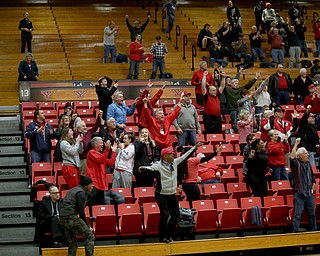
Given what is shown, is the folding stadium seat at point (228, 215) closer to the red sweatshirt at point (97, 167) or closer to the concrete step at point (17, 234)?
the red sweatshirt at point (97, 167)

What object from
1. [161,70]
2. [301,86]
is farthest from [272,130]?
[161,70]

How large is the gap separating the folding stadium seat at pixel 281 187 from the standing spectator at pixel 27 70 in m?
6.95

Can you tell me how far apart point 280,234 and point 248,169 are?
129cm

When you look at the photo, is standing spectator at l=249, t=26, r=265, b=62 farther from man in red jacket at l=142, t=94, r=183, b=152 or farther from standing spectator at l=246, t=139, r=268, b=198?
standing spectator at l=246, t=139, r=268, b=198

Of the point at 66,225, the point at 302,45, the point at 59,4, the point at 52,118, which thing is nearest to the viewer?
the point at 66,225

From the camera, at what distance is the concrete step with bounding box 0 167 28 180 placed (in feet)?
47.8

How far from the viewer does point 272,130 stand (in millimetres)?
14344

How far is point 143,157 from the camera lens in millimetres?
13602

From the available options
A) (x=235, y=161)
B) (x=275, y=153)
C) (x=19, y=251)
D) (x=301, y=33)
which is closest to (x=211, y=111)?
(x=235, y=161)

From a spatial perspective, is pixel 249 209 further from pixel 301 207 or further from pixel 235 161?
pixel 235 161

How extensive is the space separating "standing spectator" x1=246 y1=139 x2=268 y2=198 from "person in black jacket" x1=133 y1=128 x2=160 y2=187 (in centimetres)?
152

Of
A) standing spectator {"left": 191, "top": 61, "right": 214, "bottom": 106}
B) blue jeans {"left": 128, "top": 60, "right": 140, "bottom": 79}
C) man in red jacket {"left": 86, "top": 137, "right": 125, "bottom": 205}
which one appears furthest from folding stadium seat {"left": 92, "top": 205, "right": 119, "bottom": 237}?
blue jeans {"left": 128, "top": 60, "right": 140, "bottom": 79}

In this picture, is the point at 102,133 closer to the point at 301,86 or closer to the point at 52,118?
the point at 52,118

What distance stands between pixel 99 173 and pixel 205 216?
175 cm
